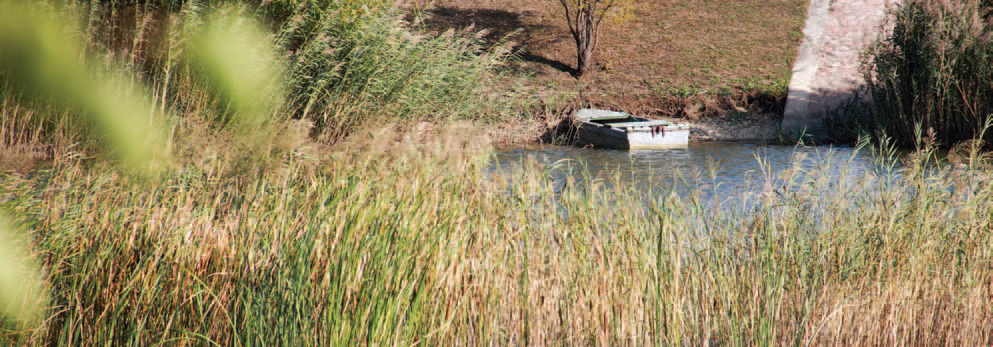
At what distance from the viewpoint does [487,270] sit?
3.02 m

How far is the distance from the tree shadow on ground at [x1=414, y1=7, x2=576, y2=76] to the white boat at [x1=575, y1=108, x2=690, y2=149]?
5.79 m

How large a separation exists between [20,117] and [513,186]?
419 cm

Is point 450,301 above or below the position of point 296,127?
below

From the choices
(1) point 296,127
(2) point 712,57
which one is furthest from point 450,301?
(2) point 712,57

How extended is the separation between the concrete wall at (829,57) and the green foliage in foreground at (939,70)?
0.75 m

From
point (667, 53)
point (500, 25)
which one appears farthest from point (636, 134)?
point (500, 25)

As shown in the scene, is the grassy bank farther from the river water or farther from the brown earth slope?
the brown earth slope

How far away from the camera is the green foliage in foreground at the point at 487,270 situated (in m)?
2.58

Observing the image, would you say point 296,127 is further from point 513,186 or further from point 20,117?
point 20,117

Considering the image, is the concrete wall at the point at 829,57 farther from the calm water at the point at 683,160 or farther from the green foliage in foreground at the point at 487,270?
the green foliage in foreground at the point at 487,270

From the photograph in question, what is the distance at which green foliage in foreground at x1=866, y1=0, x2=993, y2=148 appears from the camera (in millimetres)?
9227

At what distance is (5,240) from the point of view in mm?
2715

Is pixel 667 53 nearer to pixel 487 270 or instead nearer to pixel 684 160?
pixel 684 160

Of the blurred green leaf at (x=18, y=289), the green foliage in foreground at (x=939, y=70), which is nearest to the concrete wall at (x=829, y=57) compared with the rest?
the green foliage in foreground at (x=939, y=70)
